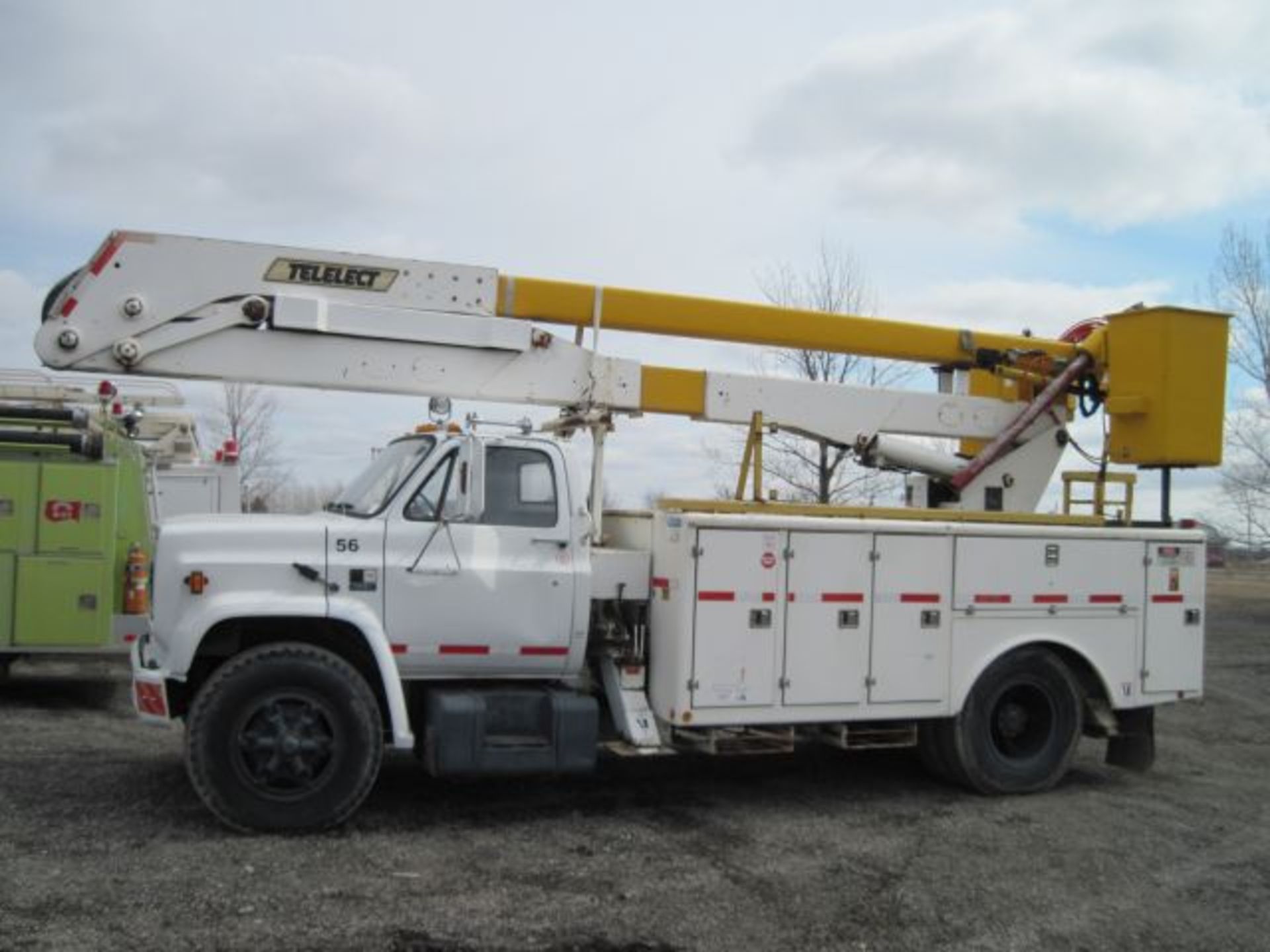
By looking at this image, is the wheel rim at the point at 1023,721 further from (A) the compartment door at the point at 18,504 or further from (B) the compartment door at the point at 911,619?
(A) the compartment door at the point at 18,504

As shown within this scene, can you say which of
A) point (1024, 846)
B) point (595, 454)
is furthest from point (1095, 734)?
point (595, 454)

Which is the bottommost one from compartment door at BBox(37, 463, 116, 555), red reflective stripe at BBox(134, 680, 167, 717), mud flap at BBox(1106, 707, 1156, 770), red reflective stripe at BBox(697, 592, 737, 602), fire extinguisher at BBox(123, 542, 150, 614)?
mud flap at BBox(1106, 707, 1156, 770)

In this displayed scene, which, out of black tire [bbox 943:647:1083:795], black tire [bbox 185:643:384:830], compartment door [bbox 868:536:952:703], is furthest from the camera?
black tire [bbox 943:647:1083:795]

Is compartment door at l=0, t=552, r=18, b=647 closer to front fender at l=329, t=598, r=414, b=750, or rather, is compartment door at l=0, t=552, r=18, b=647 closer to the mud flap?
front fender at l=329, t=598, r=414, b=750

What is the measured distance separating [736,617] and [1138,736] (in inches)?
148

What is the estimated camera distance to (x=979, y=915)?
6.21 m

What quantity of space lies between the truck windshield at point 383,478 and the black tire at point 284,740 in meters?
1.04

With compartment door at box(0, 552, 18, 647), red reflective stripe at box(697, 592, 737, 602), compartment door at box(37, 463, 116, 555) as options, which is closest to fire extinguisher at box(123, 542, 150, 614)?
compartment door at box(37, 463, 116, 555)

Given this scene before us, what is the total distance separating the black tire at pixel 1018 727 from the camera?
8.78 meters

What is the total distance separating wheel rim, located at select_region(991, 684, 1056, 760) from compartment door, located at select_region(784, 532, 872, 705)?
4.42ft

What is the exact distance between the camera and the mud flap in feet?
31.2

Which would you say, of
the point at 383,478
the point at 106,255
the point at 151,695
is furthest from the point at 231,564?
the point at 106,255

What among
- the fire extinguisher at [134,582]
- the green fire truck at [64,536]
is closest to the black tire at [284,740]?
the green fire truck at [64,536]

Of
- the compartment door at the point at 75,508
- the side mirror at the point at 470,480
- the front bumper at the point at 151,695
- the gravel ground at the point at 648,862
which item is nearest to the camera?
the gravel ground at the point at 648,862
